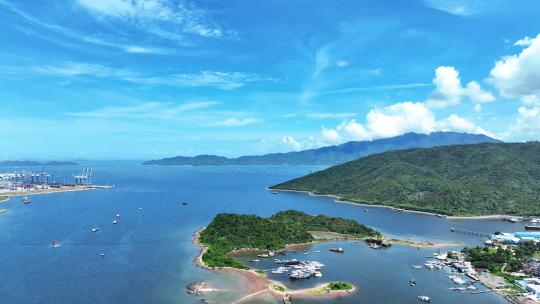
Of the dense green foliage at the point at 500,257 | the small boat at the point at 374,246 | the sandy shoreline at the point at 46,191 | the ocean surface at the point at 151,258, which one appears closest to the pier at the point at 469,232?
the ocean surface at the point at 151,258

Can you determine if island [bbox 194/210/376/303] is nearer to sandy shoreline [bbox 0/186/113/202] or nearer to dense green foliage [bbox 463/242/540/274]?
dense green foliage [bbox 463/242/540/274]

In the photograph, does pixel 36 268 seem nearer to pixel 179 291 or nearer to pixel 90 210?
pixel 179 291

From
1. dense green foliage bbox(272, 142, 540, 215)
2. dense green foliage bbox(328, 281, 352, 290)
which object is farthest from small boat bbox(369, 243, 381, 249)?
dense green foliage bbox(272, 142, 540, 215)

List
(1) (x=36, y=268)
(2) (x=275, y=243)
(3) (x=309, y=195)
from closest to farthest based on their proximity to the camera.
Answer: (1) (x=36, y=268), (2) (x=275, y=243), (3) (x=309, y=195)

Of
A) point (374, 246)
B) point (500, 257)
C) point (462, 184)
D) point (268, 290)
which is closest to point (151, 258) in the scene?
point (268, 290)

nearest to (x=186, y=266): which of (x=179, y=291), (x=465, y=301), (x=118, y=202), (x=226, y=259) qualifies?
(x=226, y=259)

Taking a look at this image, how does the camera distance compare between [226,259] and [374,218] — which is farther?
[374,218]
